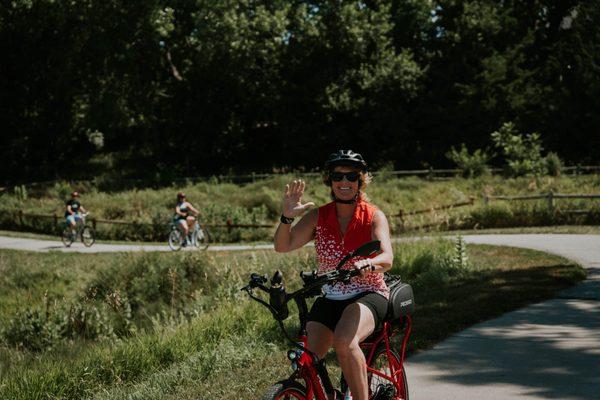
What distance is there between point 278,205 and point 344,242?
2141 cm

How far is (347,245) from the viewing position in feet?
15.0

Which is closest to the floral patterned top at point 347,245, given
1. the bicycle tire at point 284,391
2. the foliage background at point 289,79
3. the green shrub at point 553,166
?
the bicycle tire at point 284,391

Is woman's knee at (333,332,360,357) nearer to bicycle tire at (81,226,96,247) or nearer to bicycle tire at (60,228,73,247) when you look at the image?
bicycle tire at (81,226,96,247)

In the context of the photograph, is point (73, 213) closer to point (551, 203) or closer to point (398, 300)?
point (551, 203)

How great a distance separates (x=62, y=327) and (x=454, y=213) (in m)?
14.3

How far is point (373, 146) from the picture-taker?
42.3 meters

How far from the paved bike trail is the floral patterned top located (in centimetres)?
177

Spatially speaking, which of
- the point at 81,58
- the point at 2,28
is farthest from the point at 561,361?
the point at 2,28

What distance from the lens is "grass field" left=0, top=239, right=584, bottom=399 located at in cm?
711

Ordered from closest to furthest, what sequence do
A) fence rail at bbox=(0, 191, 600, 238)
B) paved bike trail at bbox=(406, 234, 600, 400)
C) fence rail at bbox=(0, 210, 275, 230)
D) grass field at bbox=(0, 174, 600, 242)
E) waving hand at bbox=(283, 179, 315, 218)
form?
waving hand at bbox=(283, 179, 315, 218), paved bike trail at bbox=(406, 234, 600, 400), fence rail at bbox=(0, 191, 600, 238), grass field at bbox=(0, 174, 600, 242), fence rail at bbox=(0, 210, 275, 230)

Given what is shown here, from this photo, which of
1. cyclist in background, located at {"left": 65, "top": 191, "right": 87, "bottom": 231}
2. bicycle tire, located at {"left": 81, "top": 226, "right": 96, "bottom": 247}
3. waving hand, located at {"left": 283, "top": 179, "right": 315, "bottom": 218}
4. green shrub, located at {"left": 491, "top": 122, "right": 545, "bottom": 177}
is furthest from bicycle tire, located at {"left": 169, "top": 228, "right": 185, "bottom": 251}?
waving hand, located at {"left": 283, "top": 179, "right": 315, "bottom": 218}

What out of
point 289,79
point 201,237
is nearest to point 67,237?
point 201,237

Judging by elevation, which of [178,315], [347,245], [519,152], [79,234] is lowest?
[178,315]

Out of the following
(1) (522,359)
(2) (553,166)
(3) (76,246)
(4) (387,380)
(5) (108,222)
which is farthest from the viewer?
(2) (553,166)
